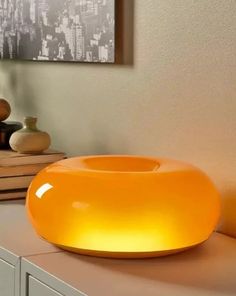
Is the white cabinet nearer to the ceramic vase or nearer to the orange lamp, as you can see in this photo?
the orange lamp

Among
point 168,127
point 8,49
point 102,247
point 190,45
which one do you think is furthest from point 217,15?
point 8,49

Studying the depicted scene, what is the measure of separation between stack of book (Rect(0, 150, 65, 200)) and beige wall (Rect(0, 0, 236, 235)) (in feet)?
0.45

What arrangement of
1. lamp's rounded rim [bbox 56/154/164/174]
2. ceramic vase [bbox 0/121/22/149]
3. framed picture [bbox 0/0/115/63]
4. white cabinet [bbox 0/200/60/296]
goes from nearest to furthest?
1. white cabinet [bbox 0/200/60/296]
2. lamp's rounded rim [bbox 56/154/164/174]
3. framed picture [bbox 0/0/115/63]
4. ceramic vase [bbox 0/121/22/149]

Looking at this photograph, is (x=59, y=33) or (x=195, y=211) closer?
(x=195, y=211)

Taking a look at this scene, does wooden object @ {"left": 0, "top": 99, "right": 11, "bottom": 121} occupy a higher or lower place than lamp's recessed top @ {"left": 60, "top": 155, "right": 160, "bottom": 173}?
higher

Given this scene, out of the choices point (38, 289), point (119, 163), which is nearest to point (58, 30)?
point (119, 163)

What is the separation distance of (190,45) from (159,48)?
10 centimetres

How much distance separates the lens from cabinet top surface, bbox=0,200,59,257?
1.20 m

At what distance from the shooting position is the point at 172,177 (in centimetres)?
115

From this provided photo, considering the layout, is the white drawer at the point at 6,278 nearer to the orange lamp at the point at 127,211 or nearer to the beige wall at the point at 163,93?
the orange lamp at the point at 127,211

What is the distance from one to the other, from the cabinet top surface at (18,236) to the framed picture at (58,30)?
415mm

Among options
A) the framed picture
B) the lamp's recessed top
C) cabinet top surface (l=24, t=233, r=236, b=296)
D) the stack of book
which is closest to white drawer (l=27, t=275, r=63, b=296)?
cabinet top surface (l=24, t=233, r=236, b=296)

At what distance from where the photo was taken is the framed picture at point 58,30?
1.58m

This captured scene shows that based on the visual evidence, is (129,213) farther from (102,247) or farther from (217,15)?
(217,15)
